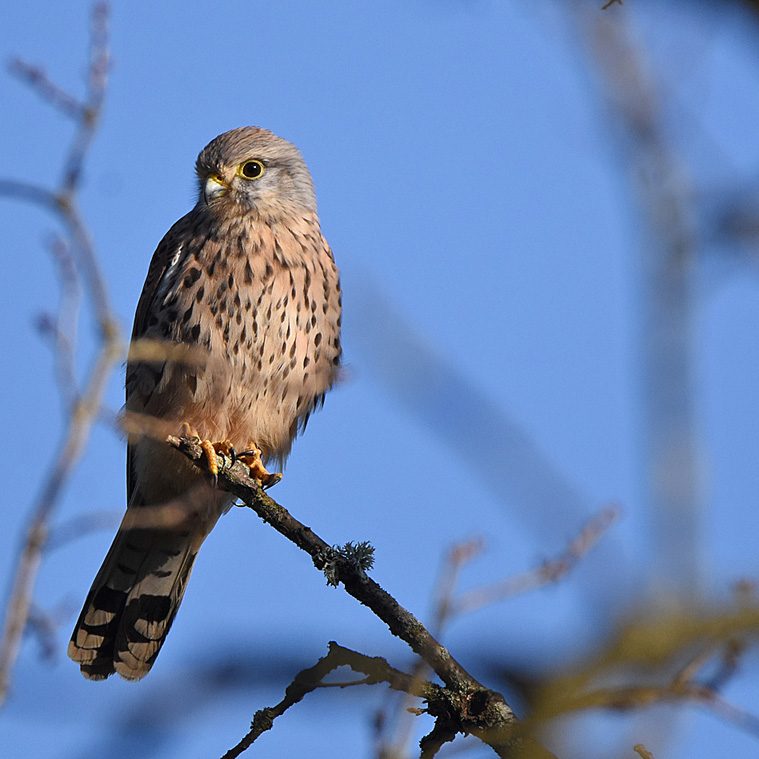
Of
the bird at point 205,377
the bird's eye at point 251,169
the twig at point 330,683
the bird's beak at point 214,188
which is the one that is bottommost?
the twig at point 330,683

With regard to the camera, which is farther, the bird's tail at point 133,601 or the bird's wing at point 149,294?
the bird's wing at point 149,294

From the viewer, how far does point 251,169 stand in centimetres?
511

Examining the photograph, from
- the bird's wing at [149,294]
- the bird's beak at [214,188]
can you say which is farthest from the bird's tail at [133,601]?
the bird's beak at [214,188]

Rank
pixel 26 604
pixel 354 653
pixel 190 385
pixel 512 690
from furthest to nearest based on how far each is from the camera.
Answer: pixel 190 385, pixel 26 604, pixel 354 653, pixel 512 690

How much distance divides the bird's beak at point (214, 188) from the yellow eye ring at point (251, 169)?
93 mm

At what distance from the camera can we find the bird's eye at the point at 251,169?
507 cm

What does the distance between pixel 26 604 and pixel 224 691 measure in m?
1.00

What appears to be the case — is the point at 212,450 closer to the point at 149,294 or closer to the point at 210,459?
the point at 210,459

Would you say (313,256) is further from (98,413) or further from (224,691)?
(224,691)

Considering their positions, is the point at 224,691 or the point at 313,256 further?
the point at 313,256

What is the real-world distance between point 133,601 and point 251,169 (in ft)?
6.42

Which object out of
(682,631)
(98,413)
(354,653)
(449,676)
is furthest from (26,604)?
(682,631)

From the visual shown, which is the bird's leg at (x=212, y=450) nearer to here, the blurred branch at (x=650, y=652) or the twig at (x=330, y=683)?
the twig at (x=330, y=683)

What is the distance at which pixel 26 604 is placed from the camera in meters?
2.30
